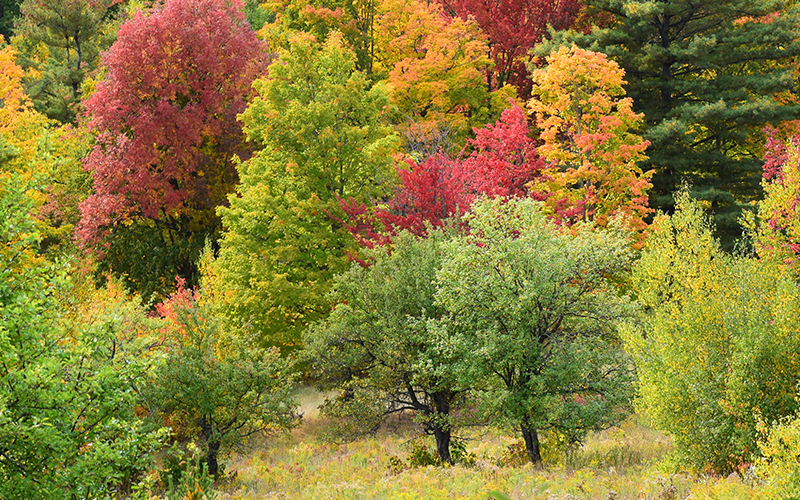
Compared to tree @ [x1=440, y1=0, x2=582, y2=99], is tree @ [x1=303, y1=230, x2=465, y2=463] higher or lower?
tree @ [x1=440, y1=0, x2=582, y2=99]

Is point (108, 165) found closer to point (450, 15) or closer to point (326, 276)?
point (326, 276)

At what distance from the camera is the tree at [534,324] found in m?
15.2

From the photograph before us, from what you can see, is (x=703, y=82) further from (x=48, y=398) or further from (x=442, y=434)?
(x=48, y=398)

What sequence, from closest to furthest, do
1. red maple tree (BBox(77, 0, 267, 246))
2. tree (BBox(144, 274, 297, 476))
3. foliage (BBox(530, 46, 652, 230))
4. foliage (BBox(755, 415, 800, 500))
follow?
foliage (BBox(755, 415, 800, 500)) < tree (BBox(144, 274, 297, 476)) < foliage (BBox(530, 46, 652, 230)) < red maple tree (BBox(77, 0, 267, 246))

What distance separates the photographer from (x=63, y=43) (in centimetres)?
4434

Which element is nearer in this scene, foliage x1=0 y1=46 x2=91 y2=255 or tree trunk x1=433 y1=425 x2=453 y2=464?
tree trunk x1=433 y1=425 x2=453 y2=464

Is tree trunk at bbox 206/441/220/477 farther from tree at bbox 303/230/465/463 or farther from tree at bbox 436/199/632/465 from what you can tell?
tree at bbox 436/199/632/465

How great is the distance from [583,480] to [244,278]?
44.1 ft

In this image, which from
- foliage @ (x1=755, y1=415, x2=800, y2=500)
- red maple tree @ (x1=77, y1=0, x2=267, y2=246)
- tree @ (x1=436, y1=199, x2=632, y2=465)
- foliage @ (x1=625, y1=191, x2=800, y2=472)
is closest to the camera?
foliage @ (x1=755, y1=415, x2=800, y2=500)

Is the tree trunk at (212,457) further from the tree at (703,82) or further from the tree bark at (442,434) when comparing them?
the tree at (703,82)

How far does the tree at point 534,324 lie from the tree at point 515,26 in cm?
2458

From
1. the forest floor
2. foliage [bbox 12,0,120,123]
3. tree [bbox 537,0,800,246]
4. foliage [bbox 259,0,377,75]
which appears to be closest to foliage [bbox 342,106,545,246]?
the forest floor

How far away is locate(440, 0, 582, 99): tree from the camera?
39.0 m

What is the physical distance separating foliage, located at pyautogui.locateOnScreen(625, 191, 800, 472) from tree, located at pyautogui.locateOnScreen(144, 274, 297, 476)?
8371 mm
